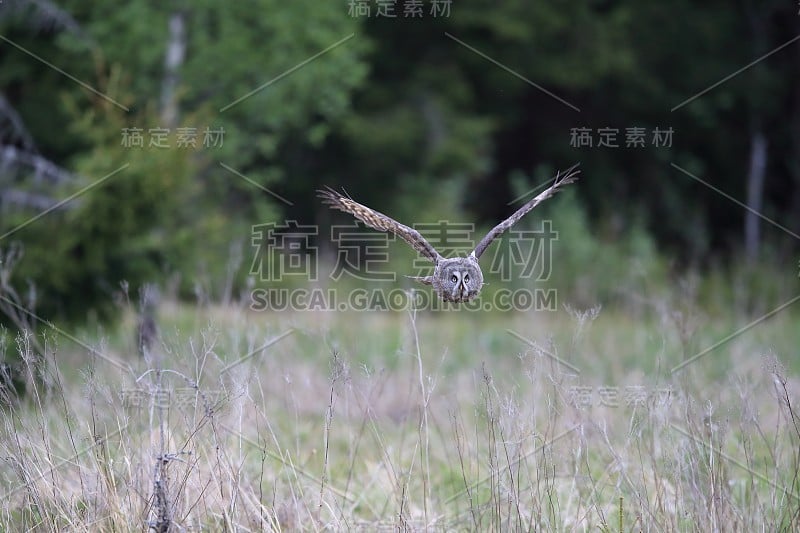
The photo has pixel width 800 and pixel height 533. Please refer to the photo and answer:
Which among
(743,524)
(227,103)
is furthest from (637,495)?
(227,103)

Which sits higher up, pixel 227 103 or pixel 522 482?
pixel 227 103

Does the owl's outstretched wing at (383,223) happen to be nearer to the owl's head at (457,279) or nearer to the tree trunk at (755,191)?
the owl's head at (457,279)

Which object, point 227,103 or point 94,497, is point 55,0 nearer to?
point 227,103

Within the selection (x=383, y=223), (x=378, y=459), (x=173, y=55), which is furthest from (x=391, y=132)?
(x=383, y=223)

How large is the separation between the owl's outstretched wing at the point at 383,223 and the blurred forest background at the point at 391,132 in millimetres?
3187

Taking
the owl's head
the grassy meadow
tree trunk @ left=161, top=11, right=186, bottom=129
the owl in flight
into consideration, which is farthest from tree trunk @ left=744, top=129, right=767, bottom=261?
the owl's head

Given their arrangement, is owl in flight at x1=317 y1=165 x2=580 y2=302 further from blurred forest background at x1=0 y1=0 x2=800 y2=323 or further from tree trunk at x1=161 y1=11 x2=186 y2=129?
tree trunk at x1=161 y1=11 x2=186 y2=129

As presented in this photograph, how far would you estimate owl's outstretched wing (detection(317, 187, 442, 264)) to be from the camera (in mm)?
3578

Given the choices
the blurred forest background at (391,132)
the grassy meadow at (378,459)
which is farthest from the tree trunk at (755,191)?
the grassy meadow at (378,459)

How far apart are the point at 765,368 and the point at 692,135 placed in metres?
16.0

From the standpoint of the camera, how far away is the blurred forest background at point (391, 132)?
8000mm

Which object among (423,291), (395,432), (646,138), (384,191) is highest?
(646,138)

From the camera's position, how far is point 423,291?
10.2m

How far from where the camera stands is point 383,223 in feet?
12.3
